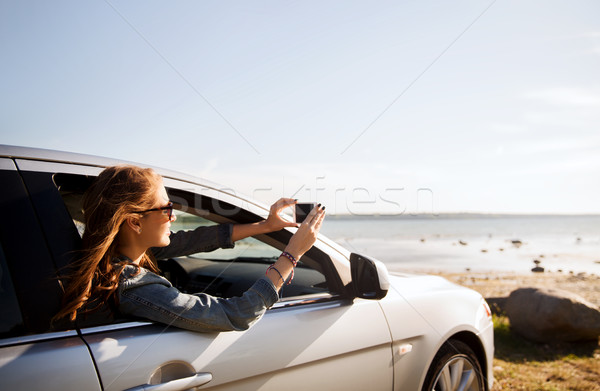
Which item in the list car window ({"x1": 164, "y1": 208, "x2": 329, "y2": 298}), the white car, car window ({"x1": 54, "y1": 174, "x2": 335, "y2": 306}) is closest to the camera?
the white car

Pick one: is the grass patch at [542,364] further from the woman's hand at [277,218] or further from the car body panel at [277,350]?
the woman's hand at [277,218]

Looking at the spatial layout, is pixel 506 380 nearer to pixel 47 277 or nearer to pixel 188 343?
pixel 188 343

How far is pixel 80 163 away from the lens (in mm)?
1686

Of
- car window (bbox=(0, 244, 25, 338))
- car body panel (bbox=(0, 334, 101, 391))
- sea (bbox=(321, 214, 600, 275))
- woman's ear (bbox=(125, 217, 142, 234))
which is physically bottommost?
sea (bbox=(321, 214, 600, 275))

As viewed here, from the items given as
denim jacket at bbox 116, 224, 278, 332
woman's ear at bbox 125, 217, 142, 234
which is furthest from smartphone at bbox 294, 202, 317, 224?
woman's ear at bbox 125, 217, 142, 234

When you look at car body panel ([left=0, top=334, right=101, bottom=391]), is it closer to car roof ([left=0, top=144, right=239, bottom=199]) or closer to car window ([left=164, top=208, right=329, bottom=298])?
car roof ([left=0, top=144, right=239, bottom=199])

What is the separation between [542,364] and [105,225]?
5.01 metres

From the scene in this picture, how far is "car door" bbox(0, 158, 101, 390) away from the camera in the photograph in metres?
1.29

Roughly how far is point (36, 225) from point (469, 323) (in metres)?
2.50

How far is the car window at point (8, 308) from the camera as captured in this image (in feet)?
4.39

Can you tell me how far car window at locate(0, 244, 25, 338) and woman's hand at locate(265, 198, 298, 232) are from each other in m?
1.09

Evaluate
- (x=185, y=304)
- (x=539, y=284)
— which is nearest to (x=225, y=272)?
(x=185, y=304)

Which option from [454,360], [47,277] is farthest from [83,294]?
[454,360]

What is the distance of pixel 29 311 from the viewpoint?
138 cm
